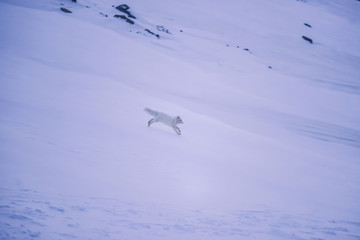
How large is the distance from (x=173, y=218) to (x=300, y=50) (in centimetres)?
2022

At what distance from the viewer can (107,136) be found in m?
4.35

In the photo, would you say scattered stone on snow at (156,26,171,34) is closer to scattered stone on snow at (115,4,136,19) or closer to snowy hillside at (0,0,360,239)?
scattered stone on snow at (115,4,136,19)

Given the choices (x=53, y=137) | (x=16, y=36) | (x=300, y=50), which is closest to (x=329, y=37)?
(x=300, y=50)

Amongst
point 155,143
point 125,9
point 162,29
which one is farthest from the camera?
point 125,9

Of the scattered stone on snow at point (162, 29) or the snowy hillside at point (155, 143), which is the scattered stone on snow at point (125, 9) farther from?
the snowy hillside at point (155, 143)

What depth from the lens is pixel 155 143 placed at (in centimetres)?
474

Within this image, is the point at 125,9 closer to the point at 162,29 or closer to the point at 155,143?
the point at 162,29

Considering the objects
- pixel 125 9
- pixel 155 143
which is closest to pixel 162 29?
pixel 125 9

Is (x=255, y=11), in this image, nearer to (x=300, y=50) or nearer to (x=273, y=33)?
(x=273, y=33)

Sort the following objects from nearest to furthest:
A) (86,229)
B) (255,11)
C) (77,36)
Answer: (86,229)
(77,36)
(255,11)

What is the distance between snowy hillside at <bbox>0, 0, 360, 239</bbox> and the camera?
268cm

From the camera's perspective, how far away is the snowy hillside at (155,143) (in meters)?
2.68

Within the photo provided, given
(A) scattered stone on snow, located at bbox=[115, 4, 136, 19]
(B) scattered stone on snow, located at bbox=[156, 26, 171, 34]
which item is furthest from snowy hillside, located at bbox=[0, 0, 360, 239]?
(A) scattered stone on snow, located at bbox=[115, 4, 136, 19]

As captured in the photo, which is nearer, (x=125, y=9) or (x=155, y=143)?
(x=155, y=143)
